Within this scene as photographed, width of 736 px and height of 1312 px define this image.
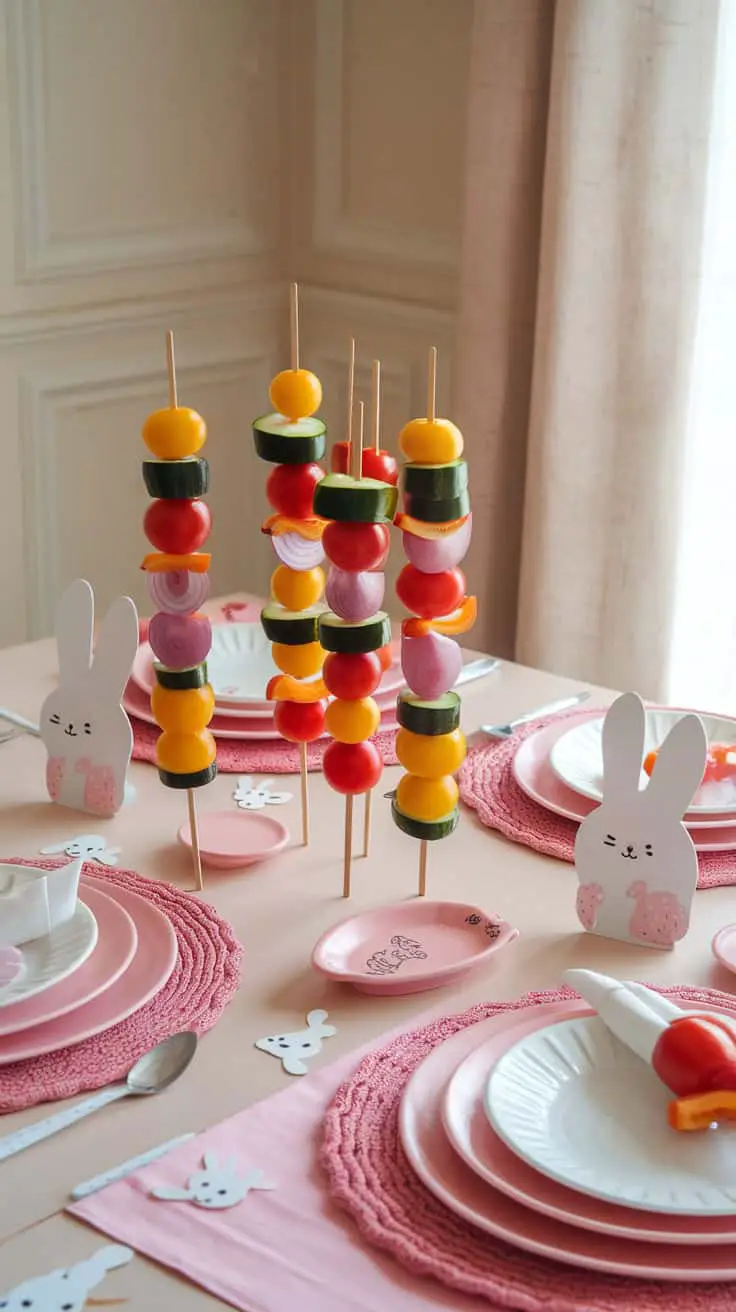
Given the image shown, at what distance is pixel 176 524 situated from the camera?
1.24 meters

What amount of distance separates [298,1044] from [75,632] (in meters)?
0.51

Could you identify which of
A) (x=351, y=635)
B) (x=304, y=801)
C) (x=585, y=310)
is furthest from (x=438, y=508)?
(x=585, y=310)

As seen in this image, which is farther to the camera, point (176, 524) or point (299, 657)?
point (299, 657)

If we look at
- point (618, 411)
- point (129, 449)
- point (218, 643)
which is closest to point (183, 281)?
point (129, 449)

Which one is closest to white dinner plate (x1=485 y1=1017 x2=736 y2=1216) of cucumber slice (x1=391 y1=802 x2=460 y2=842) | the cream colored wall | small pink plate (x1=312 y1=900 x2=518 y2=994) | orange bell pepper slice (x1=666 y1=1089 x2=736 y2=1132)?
orange bell pepper slice (x1=666 y1=1089 x2=736 y2=1132)

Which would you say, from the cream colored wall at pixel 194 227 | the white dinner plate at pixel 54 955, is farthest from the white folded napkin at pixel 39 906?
the cream colored wall at pixel 194 227

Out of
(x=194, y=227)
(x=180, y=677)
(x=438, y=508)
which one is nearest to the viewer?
(x=438, y=508)

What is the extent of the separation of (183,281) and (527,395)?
84 centimetres

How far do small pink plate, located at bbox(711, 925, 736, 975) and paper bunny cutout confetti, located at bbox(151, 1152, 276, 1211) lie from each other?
425 mm

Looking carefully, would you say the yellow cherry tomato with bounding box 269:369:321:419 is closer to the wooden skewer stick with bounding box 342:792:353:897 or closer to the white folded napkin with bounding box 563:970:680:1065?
the wooden skewer stick with bounding box 342:792:353:897

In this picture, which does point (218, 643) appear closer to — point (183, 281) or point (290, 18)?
point (183, 281)

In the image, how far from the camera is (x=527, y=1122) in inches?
37.4

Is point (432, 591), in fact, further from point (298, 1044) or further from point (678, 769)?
point (298, 1044)

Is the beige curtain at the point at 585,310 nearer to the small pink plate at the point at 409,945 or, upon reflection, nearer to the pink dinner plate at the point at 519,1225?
the small pink plate at the point at 409,945
